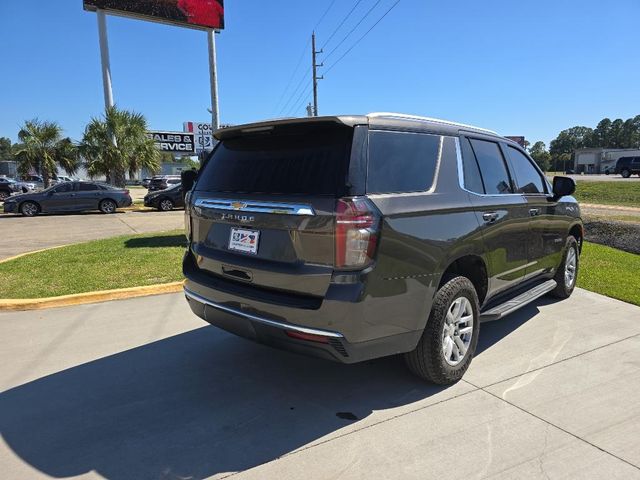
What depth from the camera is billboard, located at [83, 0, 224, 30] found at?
26.6 m

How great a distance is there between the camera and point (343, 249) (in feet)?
9.25

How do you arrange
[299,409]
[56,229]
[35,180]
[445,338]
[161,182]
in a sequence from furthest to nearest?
[35,180] < [161,182] < [56,229] < [445,338] < [299,409]

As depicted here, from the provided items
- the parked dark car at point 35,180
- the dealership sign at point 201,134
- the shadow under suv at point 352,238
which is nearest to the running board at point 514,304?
the shadow under suv at point 352,238

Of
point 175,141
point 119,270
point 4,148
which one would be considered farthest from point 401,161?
Answer: point 4,148

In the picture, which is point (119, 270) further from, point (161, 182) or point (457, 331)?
point (161, 182)

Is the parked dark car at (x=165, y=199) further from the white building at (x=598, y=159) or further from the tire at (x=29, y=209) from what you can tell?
the white building at (x=598, y=159)

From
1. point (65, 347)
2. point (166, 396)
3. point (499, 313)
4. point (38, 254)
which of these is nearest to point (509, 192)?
point (499, 313)

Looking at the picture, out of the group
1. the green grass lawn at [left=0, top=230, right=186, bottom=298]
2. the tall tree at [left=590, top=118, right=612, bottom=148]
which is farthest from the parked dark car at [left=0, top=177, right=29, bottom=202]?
the tall tree at [left=590, top=118, right=612, bottom=148]

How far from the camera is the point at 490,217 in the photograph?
3.96 m

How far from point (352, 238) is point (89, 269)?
5871 millimetres

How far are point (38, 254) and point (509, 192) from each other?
8330mm

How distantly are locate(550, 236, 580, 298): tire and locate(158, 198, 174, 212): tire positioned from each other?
63.4 feet

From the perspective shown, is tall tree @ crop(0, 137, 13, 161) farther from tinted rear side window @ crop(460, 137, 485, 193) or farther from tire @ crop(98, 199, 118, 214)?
tinted rear side window @ crop(460, 137, 485, 193)

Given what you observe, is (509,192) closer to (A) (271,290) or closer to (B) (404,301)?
(B) (404,301)
